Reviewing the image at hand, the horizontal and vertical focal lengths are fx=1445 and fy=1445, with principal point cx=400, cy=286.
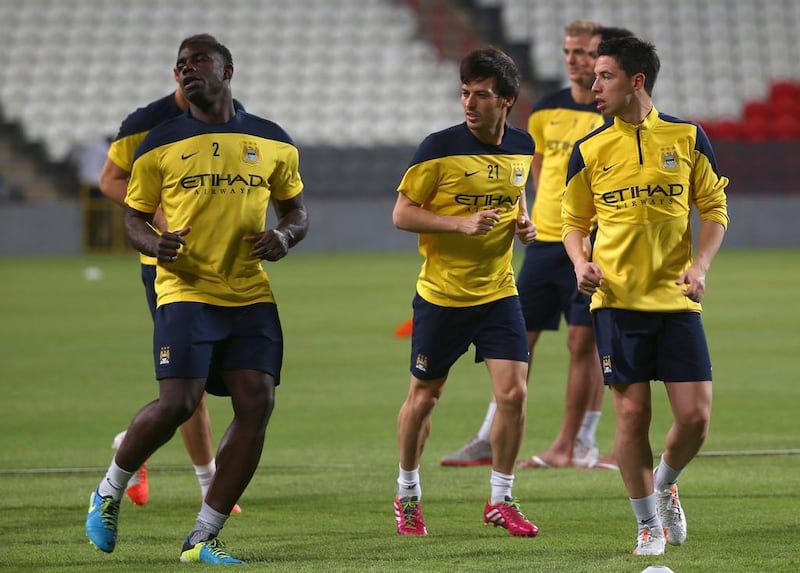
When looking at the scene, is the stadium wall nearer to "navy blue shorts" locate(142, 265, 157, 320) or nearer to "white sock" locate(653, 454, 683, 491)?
"navy blue shorts" locate(142, 265, 157, 320)

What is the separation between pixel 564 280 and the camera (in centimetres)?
830

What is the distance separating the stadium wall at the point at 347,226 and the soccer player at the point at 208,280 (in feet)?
77.3

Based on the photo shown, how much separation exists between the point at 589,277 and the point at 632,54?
89 centimetres

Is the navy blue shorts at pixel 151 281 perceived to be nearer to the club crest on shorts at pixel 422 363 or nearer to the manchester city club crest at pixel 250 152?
the manchester city club crest at pixel 250 152

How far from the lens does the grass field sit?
5578mm

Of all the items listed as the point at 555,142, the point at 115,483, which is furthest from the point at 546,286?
the point at 115,483

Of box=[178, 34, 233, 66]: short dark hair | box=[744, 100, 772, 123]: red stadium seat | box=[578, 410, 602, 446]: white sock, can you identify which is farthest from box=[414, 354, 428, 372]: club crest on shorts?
box=[744, 100, 772, 123]: red stadium seat

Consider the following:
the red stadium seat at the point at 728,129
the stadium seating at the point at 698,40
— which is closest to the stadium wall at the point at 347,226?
the red stadium seat at the point at 728,129

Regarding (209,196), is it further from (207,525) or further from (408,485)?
(408,485)

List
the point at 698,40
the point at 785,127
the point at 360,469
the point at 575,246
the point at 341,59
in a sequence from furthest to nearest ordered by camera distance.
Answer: the point at 698,40 < the point at 341,59 < the point at 785,127 < the point at 360,469 < the point at 575,246

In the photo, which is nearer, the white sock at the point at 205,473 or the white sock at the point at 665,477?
the white sock at the point at 665,477

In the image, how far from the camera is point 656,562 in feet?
17.4

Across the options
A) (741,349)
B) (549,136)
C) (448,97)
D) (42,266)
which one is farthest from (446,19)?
(549,136)

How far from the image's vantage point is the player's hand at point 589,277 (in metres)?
5.48
